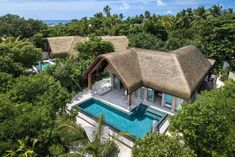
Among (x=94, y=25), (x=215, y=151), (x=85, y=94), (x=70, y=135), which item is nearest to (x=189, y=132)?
(x=215, y=151)

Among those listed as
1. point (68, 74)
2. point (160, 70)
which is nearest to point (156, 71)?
point (160, 70)

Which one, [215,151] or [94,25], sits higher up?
[94,25]

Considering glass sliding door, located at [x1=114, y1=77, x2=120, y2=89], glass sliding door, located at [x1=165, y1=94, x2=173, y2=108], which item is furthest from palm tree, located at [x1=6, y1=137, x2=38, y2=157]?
glass sliding door, located at [x1=114, y1=77, x2=120, y2=89]

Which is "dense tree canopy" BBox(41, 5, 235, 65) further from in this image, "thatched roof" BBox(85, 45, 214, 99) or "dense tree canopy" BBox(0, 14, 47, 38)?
"thatched roof" BBox(85, 45, 214, 99)

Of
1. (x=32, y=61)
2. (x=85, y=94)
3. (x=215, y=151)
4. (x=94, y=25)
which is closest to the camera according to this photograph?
(x=215, y=151)

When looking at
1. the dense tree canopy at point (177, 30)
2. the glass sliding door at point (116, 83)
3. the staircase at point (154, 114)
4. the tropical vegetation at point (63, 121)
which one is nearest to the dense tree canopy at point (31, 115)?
the tropical vegetation at point (63, 121)

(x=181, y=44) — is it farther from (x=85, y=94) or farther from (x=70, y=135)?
(x=70, y=135)

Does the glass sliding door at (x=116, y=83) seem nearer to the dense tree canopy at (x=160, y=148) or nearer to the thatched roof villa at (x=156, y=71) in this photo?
A: the thatched roof villa at (x=156, y=71)

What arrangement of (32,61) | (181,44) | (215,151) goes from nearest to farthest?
(215,151) < (32,61) < (181,44)

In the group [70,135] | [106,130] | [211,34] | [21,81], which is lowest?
[106,130]
